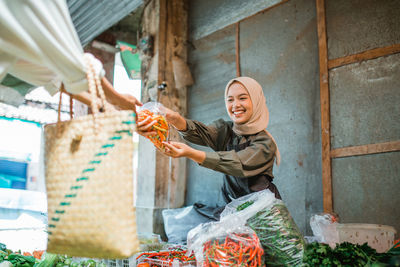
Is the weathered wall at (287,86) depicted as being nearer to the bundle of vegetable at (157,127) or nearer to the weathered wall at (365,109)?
the weathered wall at (365,109)

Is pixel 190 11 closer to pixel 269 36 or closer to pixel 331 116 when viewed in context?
pixel 269 36

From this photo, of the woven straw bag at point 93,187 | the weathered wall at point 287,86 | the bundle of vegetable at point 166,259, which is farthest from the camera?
the weathered wall at point 287,86

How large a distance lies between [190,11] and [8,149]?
9072mm

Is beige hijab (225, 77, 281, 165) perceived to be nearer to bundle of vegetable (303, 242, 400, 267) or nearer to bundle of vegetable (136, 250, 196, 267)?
bundle of vegetable (303, 242, 400, 267)

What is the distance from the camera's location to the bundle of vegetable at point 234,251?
178 centimetres

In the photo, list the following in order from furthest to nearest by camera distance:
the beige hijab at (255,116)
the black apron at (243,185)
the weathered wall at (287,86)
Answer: the weathered wall at (287,86), the beige hijab at (255,116), the black apron at (243,185)

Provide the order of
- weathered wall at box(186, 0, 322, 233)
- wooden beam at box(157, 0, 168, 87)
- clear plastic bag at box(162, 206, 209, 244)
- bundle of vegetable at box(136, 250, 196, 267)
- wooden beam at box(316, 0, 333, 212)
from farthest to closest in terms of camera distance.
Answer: wooden beam at box(157, 0, 168, 87) < clear plastic bag at box(162, 206, 209, 244) < weathered wall at box(186, 0, 322, 233) < wooden beam at box(316, 0, 333, 212) < bundle of vegetable at box(136, 250, 196, 267)

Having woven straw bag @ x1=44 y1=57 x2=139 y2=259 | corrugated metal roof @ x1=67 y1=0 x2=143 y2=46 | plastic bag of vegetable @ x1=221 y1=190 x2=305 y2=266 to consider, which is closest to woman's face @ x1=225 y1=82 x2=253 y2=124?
plastic bag of vegetable @ x1=221 y1=190 x2=305 y2=266

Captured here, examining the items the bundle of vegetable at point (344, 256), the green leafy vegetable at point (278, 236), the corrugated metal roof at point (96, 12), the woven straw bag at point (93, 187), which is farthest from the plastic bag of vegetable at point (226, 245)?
the corrugated metal roof at point (96, 12)

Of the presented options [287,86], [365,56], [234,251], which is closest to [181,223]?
[287,86]

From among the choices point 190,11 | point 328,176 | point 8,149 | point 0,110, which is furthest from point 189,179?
point 8,149

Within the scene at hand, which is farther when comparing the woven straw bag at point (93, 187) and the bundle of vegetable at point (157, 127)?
the bundle of vegetable at point (157, 127)

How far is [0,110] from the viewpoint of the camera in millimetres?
9125

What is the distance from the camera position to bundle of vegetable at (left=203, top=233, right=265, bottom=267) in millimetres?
1775
